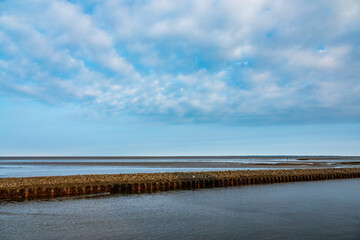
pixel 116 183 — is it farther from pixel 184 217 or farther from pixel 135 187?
pixel 184 217

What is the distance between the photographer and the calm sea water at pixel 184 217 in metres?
16.8

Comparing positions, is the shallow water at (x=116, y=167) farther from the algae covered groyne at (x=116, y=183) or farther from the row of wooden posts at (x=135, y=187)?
the row of wooden posts at (x=135, y=187)

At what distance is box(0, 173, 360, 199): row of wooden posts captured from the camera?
29234mm

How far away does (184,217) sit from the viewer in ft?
68.9

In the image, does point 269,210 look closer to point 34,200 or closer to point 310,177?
point 34,200

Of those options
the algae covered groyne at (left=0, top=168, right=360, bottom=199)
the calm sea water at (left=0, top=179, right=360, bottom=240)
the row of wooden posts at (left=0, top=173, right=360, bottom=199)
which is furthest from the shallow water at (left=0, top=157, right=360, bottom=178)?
the calm sea water at (left=0, top=179, right=360, bottom=240)

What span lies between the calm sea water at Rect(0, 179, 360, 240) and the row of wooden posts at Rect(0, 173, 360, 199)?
3.17 metres

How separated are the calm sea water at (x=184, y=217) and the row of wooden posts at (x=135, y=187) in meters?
3.17

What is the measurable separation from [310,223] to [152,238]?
11.1m

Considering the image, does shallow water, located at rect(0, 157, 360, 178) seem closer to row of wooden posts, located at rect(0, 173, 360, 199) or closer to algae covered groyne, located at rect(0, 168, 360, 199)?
algae covered groyne, located at rect(0, 168, 360, 199)

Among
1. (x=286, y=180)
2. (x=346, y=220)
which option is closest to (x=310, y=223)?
(x=346, y=220)

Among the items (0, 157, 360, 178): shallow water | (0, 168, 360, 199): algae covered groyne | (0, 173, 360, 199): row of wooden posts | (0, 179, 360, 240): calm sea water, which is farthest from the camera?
(0, 157, 360, 178): shallow water

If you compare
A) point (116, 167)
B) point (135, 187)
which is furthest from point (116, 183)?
point (116, 167)

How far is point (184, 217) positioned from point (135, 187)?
15.2 m
